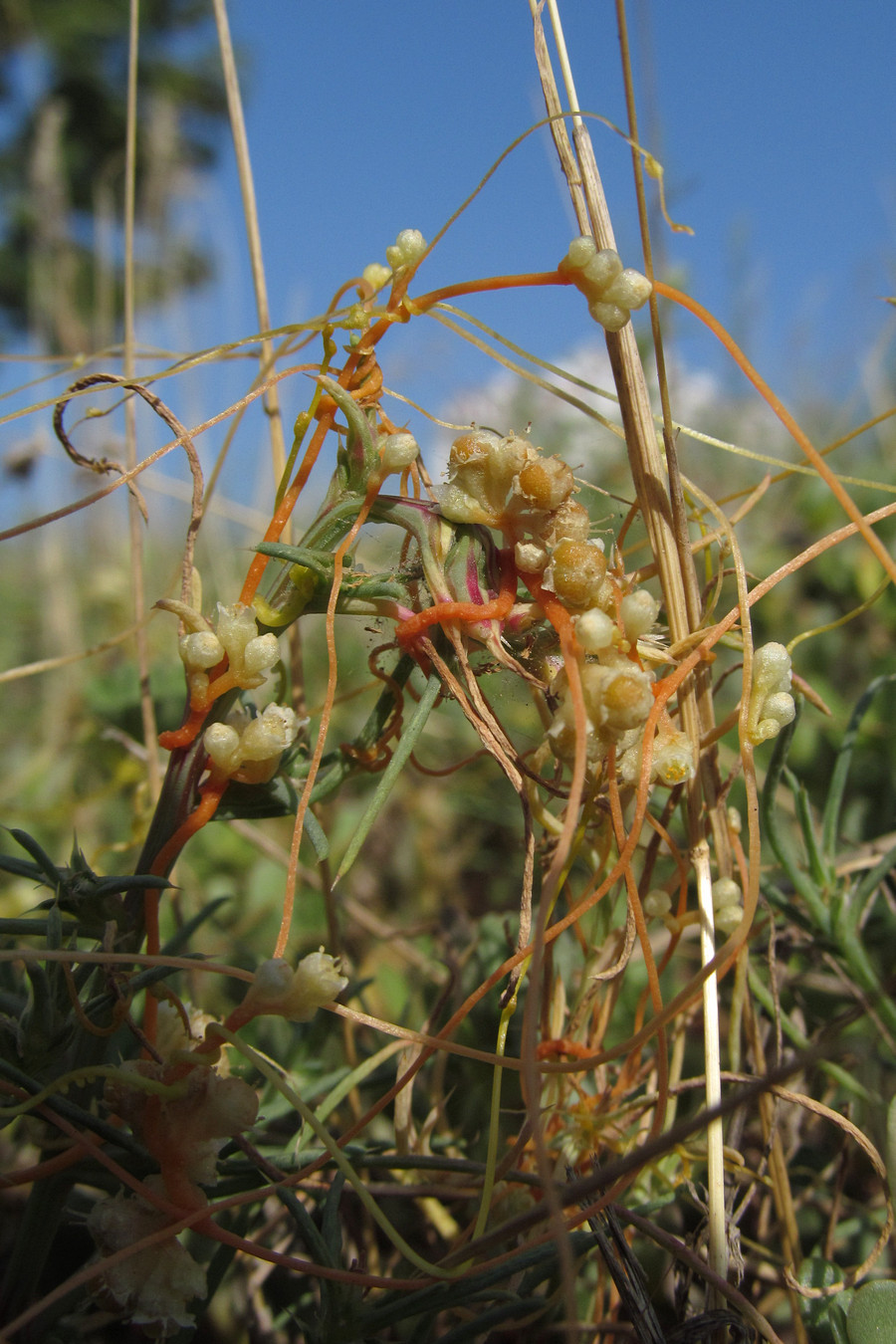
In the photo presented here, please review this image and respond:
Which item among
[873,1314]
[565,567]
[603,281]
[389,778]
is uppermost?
[603,281]

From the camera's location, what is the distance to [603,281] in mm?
533

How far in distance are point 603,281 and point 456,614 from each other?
8.1 inches

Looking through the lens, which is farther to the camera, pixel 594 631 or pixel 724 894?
pixel 724 894

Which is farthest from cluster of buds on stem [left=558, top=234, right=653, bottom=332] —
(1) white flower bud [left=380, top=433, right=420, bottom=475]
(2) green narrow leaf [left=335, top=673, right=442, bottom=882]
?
(2) green narrow leaf [left=335, top=673, right=442, bottom=882]

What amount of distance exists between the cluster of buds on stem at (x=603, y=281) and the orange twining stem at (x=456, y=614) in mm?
153

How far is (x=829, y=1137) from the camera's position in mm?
843

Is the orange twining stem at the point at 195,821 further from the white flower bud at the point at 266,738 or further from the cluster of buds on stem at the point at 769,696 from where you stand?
the cluster of buds on stem at the point at 769,696

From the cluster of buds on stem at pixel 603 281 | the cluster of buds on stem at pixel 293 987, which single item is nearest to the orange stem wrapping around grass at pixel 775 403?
the cluster of buds on stem at pixel 603 281

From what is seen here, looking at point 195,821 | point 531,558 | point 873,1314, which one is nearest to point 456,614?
point 531,558

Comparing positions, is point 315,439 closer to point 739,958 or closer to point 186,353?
point 186,353

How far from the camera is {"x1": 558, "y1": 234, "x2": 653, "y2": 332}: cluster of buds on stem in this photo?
0.53m

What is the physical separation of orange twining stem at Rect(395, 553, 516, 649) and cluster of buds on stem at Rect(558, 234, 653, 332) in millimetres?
153

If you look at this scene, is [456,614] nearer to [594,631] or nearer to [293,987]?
[594,631]

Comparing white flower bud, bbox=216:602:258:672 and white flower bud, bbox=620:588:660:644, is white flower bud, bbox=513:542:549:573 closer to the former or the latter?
white flower bud, bbox=620:588:660:644
